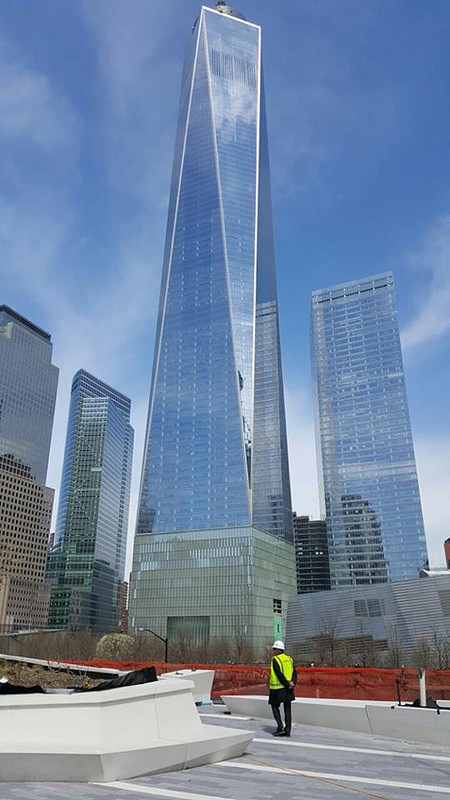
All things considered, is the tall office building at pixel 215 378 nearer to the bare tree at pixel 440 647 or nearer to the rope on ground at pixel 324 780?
the bare tree at pixel 440 647

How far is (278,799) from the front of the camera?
6.37 meters

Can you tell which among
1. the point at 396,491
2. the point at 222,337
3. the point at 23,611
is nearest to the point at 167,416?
the point at 222,337

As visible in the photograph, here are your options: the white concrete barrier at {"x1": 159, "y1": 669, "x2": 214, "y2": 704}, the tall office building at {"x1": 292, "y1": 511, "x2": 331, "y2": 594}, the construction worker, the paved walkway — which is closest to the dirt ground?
the construction worker

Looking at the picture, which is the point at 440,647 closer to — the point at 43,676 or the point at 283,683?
the point at 283,683

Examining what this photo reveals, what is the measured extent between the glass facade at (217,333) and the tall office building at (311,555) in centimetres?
5382

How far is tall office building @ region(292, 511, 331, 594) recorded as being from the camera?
613 ft

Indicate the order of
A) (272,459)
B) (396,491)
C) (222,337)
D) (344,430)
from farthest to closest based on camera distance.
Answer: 1. (344,430)
2. (396,491)
3. (272,459)
4. (222,337)

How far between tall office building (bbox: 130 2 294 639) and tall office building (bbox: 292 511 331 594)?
174 feet

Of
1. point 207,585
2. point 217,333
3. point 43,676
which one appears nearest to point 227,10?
point 217,333

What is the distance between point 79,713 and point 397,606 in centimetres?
9901

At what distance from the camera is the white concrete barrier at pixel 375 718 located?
10.7m

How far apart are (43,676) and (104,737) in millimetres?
5467

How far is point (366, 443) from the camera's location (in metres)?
176

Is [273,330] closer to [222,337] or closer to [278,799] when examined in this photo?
[222,337]
